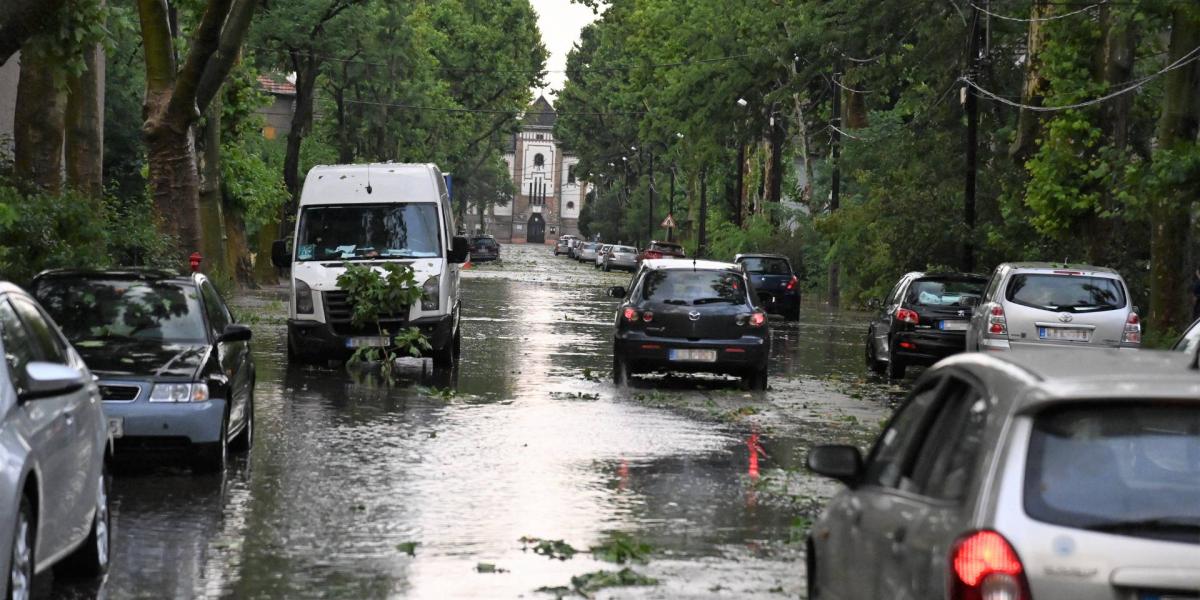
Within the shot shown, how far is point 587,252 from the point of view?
11194cm

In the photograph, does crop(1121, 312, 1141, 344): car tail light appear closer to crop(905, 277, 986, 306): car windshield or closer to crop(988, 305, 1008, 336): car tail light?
crop(988, 305, 1008, 336): car tail light

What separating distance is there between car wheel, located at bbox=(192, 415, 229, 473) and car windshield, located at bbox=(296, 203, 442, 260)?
35.8 ft

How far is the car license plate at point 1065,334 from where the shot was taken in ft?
73.2

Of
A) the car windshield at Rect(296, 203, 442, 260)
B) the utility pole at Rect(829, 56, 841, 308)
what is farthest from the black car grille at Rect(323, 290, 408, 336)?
the utility pole at Rect(829, 56, 841, 308)

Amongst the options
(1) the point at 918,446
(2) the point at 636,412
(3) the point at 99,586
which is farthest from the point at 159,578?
(2) the point at 636,412

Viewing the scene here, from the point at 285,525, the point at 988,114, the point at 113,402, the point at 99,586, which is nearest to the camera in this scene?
the point at 99,586

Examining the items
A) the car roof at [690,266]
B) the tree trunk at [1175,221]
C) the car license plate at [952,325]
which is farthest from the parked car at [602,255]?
the car roof at [690,266]

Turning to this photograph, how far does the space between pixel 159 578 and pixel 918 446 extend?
4753mm

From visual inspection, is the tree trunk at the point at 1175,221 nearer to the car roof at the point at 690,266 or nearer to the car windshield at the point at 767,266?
the car roof at the point at 690,266

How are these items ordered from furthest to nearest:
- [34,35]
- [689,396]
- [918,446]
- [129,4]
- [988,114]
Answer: [129,4] → [988,114] → [689,396] → [34,35] → [918,446]

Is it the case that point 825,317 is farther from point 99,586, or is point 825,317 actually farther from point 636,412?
point 99,586

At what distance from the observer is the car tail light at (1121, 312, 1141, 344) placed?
2211cm

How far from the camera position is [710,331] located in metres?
21.9

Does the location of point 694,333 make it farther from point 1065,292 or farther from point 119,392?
point 119,392
